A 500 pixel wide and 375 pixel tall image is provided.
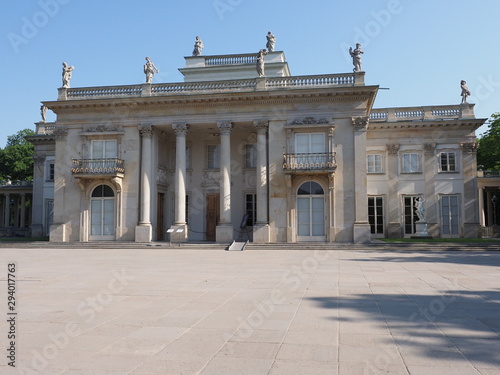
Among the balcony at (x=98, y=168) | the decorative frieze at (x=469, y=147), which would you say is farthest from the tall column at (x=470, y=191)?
the balcony at (x=98, y=168)

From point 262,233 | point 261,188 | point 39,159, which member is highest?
point 39,159

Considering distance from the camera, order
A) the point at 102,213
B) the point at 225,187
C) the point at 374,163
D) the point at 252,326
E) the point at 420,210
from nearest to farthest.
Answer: the point at 252,326, the point at 225,187, the point at 102,213, the point at 420,210, the point at 374,163

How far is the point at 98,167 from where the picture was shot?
28062mm

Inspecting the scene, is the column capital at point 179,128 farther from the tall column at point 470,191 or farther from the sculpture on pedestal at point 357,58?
the tall column at point 470,191

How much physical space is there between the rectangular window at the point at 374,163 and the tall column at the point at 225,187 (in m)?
12.4

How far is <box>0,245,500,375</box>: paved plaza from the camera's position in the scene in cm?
429

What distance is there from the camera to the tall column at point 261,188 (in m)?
26.3

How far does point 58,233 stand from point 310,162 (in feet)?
55.4

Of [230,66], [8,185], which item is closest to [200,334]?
[230,66]

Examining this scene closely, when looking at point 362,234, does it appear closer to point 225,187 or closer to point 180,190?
point 225,187

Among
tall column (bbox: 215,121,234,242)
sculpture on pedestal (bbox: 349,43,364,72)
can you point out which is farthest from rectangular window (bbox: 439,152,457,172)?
tall column (bbox: 215,121,234,242)

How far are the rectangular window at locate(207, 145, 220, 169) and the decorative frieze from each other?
18.4 m

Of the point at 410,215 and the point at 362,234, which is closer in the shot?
the point at 362,234

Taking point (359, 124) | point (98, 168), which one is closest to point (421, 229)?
point (359, 124)
